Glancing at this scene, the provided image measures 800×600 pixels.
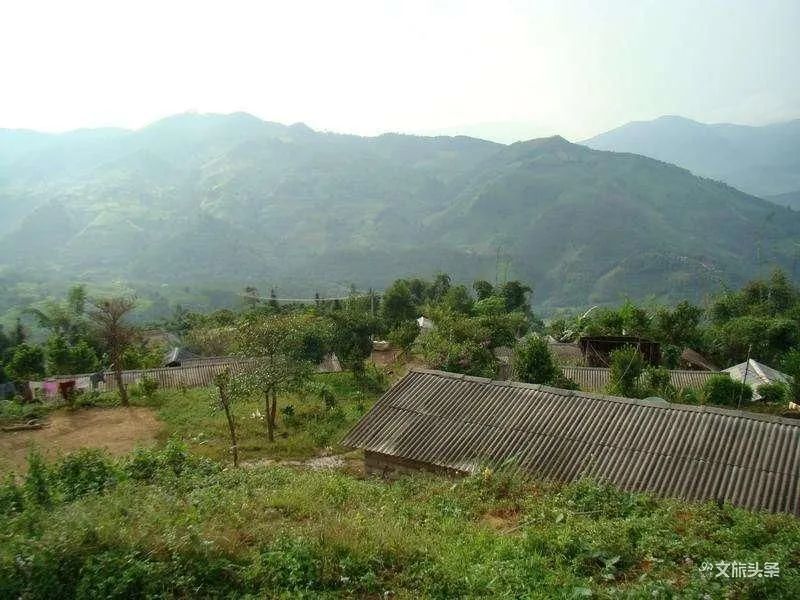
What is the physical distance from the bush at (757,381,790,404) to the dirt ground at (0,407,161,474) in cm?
2301

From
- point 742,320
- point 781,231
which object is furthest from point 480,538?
point 781,231

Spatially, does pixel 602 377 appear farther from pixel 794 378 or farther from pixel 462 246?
pixel 462 246

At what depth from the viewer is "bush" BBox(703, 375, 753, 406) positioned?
20297 millimetres

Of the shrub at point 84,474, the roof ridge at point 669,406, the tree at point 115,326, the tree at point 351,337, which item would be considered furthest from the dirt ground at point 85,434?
the roof ridge at point 669,406

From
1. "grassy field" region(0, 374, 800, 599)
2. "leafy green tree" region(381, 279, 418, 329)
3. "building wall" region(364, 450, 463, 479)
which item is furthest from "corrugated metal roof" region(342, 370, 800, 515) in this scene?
"leafy green tree" region(381, 279, 418, 329)

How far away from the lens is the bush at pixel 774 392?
2103 cm

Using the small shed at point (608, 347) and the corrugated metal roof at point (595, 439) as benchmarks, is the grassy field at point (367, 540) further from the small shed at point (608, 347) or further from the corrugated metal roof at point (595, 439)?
the small shed at point (608, 347)

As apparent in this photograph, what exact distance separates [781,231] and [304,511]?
20432 cm

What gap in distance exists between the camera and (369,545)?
633 centimetres

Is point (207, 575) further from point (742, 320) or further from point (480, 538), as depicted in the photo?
point (742, 320)

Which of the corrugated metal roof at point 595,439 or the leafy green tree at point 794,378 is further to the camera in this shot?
the leafy green tree at point 794,378

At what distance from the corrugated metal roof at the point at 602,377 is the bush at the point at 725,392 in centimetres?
373

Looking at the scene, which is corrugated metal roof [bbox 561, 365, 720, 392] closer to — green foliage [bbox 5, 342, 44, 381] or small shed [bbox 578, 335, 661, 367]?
small shed [bbox 578, 335, 661, 367]

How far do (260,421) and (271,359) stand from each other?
2779 millimetres
